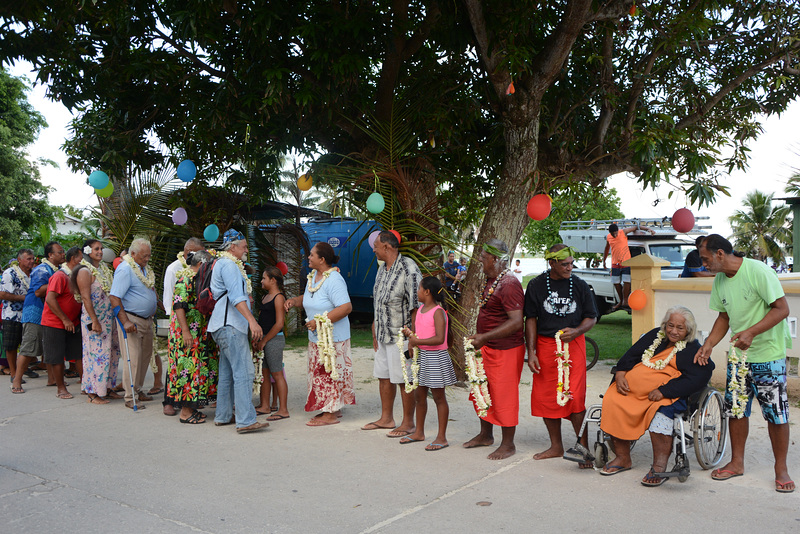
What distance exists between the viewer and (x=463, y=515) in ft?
13.4

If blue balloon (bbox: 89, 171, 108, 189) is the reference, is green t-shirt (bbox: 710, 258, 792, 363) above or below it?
below

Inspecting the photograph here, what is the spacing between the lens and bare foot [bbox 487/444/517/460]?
5238 millimetres

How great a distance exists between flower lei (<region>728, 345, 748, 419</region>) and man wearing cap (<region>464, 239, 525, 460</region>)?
5.05ft

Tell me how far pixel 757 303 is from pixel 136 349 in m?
6.19

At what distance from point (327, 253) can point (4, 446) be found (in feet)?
11.0

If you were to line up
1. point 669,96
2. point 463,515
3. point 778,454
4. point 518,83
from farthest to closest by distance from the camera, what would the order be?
point 669,96 → point 518,83 → point 778,454 → point 463,515

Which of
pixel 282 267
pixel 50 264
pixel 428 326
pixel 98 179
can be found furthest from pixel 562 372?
pixel 282 267

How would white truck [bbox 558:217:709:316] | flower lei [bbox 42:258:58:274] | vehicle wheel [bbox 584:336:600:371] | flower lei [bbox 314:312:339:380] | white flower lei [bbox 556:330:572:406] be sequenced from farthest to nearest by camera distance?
white truck [bbox 558:217:709:316] < vehicle wheel [bbox 584:336:600:371] < flower lei [bbox 42:258:58:274] < flower lei [bbox 314:312:339:380] < white flower lei [bbox 556:330:572:406]

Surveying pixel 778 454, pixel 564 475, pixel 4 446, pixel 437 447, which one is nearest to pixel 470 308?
pixel 437 447

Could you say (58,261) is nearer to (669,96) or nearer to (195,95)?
→ (195,95)

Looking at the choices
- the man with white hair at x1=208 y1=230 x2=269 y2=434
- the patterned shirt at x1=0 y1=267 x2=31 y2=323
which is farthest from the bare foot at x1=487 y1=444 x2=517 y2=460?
the patterned shirt at x1=0 y1=267 x2=31 y2=323

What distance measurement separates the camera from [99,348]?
7645mm

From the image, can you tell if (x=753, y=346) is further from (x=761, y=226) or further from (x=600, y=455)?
(x=761, y=226)

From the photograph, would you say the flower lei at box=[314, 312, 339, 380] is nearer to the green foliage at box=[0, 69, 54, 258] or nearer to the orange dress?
the orange dress
